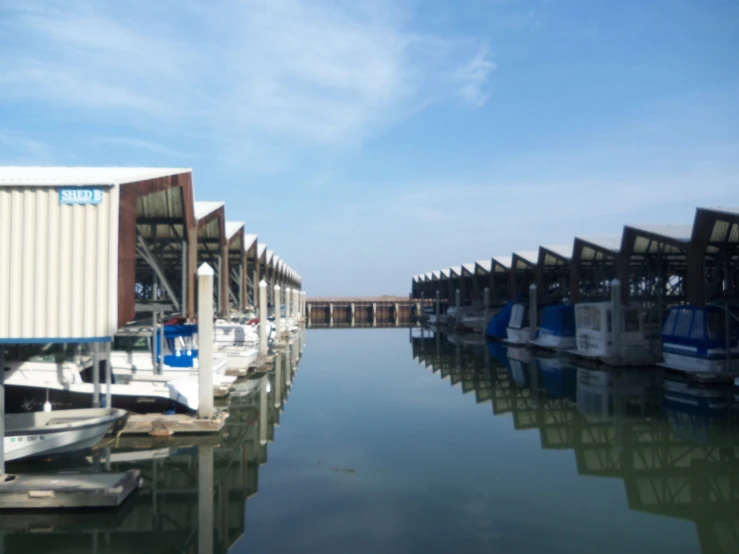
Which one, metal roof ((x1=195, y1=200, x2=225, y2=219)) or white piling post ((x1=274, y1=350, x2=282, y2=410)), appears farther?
white piling post ((x1=274, y1=350, x2=282, y2=410))

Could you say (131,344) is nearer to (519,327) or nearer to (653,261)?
(653,261)

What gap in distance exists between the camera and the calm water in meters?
8.16

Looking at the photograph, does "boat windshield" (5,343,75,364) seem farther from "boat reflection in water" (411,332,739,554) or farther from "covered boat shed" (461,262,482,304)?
"covered boat shed" (461,262,482,304)

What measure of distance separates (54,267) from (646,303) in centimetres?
2463

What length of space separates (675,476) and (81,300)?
1051cm

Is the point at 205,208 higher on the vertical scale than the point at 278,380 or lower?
higher

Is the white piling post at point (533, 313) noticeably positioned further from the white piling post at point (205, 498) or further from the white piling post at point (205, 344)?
A: the white piling post at point (205, 498)

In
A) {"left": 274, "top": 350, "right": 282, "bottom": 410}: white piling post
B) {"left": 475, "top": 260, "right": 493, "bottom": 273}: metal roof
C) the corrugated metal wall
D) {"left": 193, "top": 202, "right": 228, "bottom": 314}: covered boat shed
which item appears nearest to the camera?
the corrugated metal wall

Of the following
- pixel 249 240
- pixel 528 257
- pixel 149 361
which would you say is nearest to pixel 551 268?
pixel 528 257

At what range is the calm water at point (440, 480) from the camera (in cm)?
816

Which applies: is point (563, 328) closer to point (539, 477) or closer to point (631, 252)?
point (631, 252)

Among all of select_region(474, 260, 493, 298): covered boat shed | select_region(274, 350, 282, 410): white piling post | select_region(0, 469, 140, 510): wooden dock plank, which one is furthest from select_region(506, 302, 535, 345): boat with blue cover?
select_region(0, 469, 140, 510): wooden dock plank

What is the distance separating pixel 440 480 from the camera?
1078 cm

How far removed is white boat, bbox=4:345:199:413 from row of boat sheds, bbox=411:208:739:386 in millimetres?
16513
